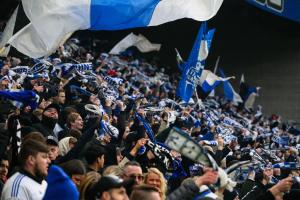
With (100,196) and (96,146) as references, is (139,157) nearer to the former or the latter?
(96,146)

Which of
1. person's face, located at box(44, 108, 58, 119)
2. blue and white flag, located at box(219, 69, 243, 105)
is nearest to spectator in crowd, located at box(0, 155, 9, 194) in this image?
person's face, located at box(44, 108, 58, 119)

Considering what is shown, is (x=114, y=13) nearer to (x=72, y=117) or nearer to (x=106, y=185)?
(x=72, y=117)

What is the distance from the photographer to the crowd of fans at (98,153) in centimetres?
529

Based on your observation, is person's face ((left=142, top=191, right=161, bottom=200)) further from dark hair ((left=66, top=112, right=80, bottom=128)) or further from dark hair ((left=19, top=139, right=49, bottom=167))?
dark hair ((left=66, top=112, right=80, bottom=128))

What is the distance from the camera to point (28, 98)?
8.23 metres

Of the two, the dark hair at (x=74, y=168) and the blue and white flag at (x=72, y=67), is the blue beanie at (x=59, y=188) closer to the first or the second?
the dark hair at (x=74, y=168)

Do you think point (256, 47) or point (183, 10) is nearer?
point (183, 10)

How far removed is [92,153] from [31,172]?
5.09 feet

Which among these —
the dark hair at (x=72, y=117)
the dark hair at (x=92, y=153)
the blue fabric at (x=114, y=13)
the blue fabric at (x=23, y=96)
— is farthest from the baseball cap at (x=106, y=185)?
the blue fabric at (x=114, y=13)

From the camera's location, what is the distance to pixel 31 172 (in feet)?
18.3

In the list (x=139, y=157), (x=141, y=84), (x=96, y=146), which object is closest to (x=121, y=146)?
(x=139, y=157)

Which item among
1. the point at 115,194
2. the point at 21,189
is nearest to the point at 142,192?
the point at 115,194

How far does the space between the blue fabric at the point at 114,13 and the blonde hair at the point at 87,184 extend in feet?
16.5

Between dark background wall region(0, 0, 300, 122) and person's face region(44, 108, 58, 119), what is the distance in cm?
2324
